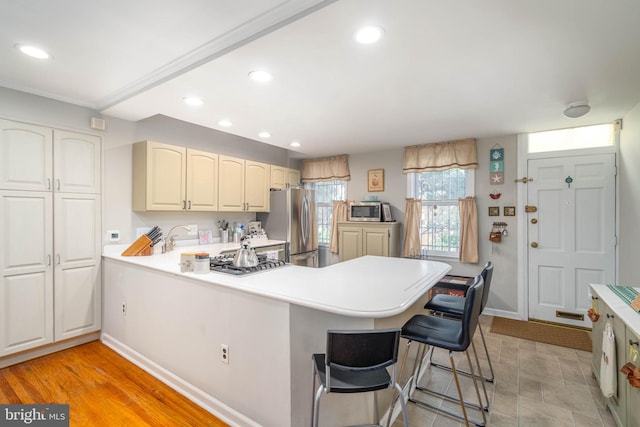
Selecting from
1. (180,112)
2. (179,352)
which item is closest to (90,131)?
(180,112)

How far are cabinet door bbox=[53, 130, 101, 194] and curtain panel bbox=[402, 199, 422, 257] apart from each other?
3.83 meters

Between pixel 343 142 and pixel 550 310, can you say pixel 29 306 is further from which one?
pixel 550 310

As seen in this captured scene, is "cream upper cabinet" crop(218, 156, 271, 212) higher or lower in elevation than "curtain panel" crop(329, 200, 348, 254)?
higher

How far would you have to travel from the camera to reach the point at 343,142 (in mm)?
4164

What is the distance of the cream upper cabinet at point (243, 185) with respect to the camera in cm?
390

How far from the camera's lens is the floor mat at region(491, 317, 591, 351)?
3.04 metres

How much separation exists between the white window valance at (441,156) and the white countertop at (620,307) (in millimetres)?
2102

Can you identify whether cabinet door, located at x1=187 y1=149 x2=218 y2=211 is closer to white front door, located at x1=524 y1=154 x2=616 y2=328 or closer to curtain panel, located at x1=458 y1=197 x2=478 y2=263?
curtain panel, located at x1=458 y1=197 x2=478 y2=263

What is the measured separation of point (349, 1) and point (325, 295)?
1.46 m

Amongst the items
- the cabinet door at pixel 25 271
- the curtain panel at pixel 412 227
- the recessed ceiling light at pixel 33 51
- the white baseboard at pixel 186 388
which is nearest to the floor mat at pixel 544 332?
the curtain panel at pixel 412 227

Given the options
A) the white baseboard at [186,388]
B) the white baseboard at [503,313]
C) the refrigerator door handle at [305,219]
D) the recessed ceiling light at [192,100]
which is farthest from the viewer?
the refrigerator door handle at [305,219]

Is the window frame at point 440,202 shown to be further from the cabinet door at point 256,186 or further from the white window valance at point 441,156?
the cabinet door at point 256,186

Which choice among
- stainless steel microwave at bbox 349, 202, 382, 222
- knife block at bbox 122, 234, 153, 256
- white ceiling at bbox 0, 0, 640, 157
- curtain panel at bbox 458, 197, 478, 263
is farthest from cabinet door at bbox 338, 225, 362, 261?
knife block at bbox 122, 234, 153, 256

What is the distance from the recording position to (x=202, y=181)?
3.63 m
